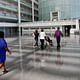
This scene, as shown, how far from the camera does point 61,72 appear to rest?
5797 millimetres

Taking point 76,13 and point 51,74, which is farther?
point 76,13

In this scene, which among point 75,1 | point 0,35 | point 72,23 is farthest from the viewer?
point 75,1

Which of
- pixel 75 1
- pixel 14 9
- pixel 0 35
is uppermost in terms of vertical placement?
pixel 75 1

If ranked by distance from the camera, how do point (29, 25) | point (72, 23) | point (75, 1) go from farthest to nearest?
point (75, 1) < point (29, 25) < point (72, 23)

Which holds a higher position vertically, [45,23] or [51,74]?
[45,23]

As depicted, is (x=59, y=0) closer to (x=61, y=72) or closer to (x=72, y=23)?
(x=72, y=23)

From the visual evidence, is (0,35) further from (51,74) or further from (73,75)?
(73,75)

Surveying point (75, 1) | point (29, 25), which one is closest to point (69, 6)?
point (75, 1)

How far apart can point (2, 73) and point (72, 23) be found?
47201mm

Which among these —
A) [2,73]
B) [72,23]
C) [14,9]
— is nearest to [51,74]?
[2,73]

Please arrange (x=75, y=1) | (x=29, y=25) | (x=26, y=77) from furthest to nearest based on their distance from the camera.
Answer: (x=75, y=1), (x=29, y=25), (x=26, y=77)

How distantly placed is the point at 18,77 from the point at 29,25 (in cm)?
5010

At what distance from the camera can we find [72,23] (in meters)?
50.5

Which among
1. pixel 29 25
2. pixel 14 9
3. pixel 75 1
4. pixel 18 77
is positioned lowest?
pixel 18 77
